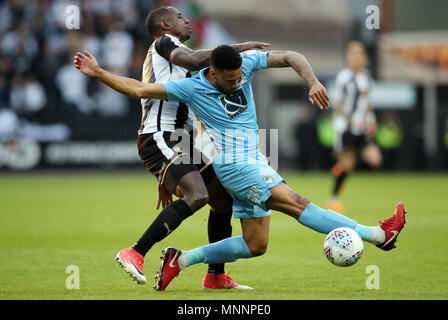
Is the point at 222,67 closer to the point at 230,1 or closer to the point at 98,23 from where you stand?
the point at 98,23

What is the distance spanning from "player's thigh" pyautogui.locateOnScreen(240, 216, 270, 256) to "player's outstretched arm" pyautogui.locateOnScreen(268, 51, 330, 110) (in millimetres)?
989

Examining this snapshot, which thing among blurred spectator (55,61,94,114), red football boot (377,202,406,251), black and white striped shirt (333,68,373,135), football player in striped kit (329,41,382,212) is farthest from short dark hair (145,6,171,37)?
blurred spectator (55,61,94,114)

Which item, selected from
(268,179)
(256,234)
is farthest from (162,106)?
(256,234)

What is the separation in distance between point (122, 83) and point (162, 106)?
0.68 metres

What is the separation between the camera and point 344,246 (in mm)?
5664

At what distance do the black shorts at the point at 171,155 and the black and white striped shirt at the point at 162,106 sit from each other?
3.2 inches

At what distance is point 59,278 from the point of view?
21.3 ft

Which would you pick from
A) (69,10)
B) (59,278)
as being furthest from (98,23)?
(59,278)

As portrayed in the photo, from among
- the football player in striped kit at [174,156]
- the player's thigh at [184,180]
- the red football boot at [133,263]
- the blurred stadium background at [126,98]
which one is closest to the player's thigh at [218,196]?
the football player in striped kit at [174,156]

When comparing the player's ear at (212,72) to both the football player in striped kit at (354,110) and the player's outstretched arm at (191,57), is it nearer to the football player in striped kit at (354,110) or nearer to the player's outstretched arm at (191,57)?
the player's outstretched arm at (191,57)

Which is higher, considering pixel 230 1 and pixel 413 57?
pixel 230 1

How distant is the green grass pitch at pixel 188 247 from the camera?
19.1 feet

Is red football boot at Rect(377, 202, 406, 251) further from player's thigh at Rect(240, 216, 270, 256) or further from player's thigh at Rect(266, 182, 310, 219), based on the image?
player's thigh at Rect(240, 216, 270, 256)

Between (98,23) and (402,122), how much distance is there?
30.0 feet
